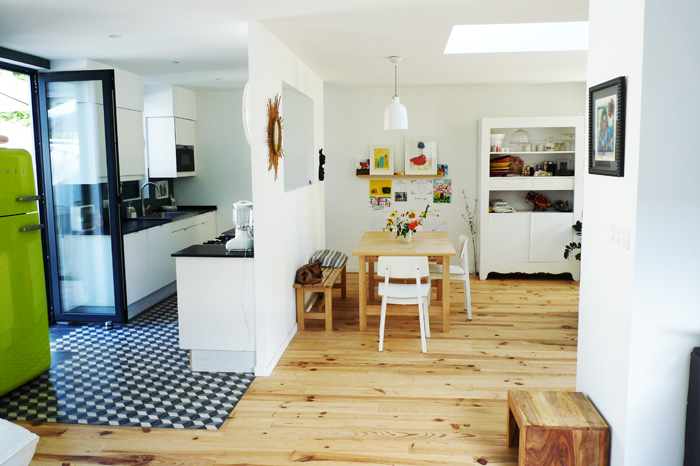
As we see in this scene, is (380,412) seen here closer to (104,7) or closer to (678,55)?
(678,55)

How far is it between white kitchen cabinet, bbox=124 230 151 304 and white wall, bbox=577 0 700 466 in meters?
4.19

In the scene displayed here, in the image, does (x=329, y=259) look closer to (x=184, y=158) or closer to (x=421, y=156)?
(x=421, y=156)

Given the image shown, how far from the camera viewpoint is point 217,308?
419 cm

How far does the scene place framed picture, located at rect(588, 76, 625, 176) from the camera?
96.7 inches

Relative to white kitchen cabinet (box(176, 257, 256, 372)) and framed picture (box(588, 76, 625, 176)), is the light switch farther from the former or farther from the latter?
white kitchen cabinet (box(176, 257, 256, 372))

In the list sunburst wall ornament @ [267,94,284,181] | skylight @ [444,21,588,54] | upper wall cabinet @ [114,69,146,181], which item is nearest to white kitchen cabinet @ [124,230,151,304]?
upper wall cabinet @ [114,69,146,181]

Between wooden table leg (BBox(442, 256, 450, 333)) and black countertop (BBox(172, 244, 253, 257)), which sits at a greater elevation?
black countertop (BBox(172, 244, 253, 257))

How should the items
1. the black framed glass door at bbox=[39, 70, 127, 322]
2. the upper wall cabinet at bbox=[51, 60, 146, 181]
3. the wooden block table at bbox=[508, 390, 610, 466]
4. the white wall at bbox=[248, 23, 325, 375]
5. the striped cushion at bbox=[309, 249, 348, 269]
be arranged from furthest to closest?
the striped cushion at bbox=[309, 249, 348, 269], the upper wall cabinet at bbox=[51, 60, 146, 181], the black framed glass door at bbox=[39, 70, 127, 322], the white wall at bbox=[248, 23, 325, 375], the wooden block table at bbox=[508, 390, 610, 466]

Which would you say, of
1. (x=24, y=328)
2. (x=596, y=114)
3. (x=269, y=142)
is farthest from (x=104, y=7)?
(x=596, y=114)

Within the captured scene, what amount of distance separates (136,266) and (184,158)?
6.32ft

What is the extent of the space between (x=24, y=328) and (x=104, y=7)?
7.23ft

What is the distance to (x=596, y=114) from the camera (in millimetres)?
2785

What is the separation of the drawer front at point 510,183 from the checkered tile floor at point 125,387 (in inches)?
164

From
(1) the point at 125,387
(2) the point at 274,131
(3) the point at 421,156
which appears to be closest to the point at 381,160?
(3) the point at 421,156
